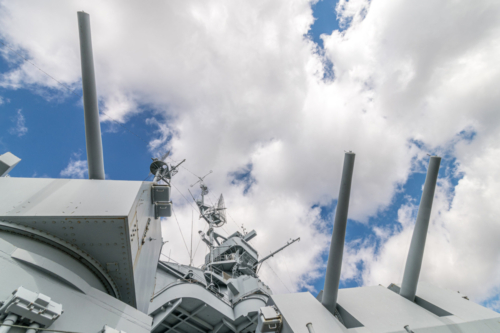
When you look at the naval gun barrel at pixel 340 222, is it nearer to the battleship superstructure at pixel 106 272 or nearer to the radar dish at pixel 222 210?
the battleship superstructure at pixel 106 272

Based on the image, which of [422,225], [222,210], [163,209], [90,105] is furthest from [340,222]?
[222,210]

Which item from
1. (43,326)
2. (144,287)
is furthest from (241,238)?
(43,326)

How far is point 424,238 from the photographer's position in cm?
382

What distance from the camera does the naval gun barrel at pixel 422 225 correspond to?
3.79m

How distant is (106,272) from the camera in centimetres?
345

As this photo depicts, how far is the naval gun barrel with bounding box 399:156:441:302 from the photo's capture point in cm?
379

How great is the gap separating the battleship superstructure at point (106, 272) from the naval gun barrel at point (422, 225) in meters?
0.02

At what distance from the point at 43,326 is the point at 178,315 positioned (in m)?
8.63

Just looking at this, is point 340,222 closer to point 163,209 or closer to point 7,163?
point 163,209

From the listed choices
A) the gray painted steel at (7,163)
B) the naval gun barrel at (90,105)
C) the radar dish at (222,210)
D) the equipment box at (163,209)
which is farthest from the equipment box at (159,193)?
the radar dish at (222,210)

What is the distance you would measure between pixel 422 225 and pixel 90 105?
19.3 ft

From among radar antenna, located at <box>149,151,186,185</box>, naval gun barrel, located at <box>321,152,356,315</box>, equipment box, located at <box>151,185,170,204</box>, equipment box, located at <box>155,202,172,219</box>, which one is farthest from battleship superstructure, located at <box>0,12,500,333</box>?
radar antenna, located at <box>149,151,186,185</box>

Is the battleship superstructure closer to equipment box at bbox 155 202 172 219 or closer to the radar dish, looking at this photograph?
equipment box at bbox 155 202 172 219

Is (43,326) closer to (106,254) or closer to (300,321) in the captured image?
(106,254)
